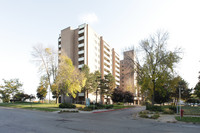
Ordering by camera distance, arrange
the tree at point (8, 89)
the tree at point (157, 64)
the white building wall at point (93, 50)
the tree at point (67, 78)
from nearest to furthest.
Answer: the tree at point (157, 64), the tree at point (67, 78), the tree at point (8, 89), the white building wall at point (93, 50)

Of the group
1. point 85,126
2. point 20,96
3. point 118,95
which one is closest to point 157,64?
point 85,126

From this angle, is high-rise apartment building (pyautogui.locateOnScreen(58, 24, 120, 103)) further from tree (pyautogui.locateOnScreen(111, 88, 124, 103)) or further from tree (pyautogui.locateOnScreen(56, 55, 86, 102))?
tree (pyautogui.locateOnScreen(56, 55, 86, 102))

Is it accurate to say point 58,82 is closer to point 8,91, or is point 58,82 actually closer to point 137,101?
point 8,91

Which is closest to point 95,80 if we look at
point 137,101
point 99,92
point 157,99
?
point 99,92

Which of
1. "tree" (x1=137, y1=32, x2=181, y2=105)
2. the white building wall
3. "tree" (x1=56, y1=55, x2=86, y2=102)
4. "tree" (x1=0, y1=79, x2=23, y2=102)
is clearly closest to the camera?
"tree" (x1=137, y1=32, x2=181, y2=105)

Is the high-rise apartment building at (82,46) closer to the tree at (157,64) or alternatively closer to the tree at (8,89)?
the tree at (8,89)

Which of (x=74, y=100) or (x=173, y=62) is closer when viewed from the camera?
(x=173, y=62)

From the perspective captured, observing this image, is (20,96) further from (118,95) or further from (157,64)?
(157,64)

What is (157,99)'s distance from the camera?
170 feet

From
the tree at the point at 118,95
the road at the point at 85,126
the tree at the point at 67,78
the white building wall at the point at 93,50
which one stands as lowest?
the tree at the point at 118,95

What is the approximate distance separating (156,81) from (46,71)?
1033 inches

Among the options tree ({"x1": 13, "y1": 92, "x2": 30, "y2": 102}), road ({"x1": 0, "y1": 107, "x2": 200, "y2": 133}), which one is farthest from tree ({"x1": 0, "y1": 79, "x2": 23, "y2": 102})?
road ({"x1": 0, "y1": 107, "x2": 200, "y2": 133})

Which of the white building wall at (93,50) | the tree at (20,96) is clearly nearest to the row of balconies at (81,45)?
the white building wall at (93,50)

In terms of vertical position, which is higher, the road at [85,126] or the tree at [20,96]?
the road at [85,126]
